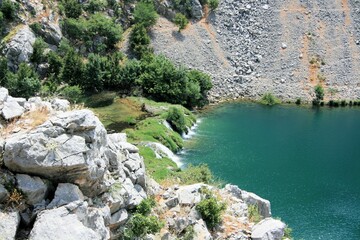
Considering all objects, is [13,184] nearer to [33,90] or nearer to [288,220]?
[288,220]

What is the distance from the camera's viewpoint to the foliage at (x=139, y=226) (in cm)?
2427

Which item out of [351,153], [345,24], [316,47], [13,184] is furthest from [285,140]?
[13,184]

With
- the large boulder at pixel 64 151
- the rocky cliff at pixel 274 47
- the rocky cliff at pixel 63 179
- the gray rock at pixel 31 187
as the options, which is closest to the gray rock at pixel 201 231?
the rocky cliff at pixel 63 179

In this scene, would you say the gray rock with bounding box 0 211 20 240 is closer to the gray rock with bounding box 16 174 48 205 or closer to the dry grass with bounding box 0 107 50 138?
the gray rock with bounding box 16 174 48 205

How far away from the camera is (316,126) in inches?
3354

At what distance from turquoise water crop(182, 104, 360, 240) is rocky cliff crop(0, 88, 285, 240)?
27087mm

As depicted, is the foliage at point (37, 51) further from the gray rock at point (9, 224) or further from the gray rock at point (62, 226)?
the gray rock at point (9, 224)

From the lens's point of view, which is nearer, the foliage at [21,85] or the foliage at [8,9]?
the foliage at [21,85]

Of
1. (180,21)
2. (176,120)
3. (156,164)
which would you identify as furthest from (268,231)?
(180,21)

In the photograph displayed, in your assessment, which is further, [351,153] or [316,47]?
[316,47]

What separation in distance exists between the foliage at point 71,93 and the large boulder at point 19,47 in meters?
11.2

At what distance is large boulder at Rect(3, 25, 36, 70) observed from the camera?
84.9 m

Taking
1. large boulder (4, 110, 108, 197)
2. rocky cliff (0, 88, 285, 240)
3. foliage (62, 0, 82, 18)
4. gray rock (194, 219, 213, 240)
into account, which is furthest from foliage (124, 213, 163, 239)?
foliage (62, 0, 82, 18)

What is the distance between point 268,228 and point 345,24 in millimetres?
96275
